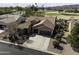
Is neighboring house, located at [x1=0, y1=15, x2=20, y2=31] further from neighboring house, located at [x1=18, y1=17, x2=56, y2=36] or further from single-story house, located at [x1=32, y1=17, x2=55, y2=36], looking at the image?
single-story house, located at [x1=32, y1=17, x2=55, y2=36]

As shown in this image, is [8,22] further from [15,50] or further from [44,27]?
[44,27]

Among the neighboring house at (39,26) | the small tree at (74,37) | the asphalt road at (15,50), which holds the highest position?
the neighboring house at (39,26)

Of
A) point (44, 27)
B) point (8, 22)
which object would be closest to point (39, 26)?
point (44, 27)

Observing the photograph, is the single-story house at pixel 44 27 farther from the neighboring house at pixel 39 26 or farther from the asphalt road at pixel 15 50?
the asphalt road at pixel 15 50

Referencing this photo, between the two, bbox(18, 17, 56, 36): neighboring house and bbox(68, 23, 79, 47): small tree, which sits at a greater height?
bbox(18, 17, 56, 36): neighboring house

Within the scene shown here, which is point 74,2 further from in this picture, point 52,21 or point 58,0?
point 52,21

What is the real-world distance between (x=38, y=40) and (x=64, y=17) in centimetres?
68

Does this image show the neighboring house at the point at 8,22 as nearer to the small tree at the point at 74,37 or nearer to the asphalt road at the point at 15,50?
the asphalt road at the point at 15,50

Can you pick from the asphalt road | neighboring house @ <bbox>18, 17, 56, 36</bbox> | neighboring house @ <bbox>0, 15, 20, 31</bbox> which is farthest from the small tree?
neighboring house @ <bbox>0, 15, 20, 31</bbox>

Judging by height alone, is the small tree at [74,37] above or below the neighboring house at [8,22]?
below

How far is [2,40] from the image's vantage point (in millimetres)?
2619

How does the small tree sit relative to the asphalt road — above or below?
above

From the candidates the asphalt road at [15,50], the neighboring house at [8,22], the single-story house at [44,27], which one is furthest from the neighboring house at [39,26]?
the asphalt road at [15,50]

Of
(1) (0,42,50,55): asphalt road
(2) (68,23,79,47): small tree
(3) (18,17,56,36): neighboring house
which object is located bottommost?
(1) (0,42,50,55): asphalt road
